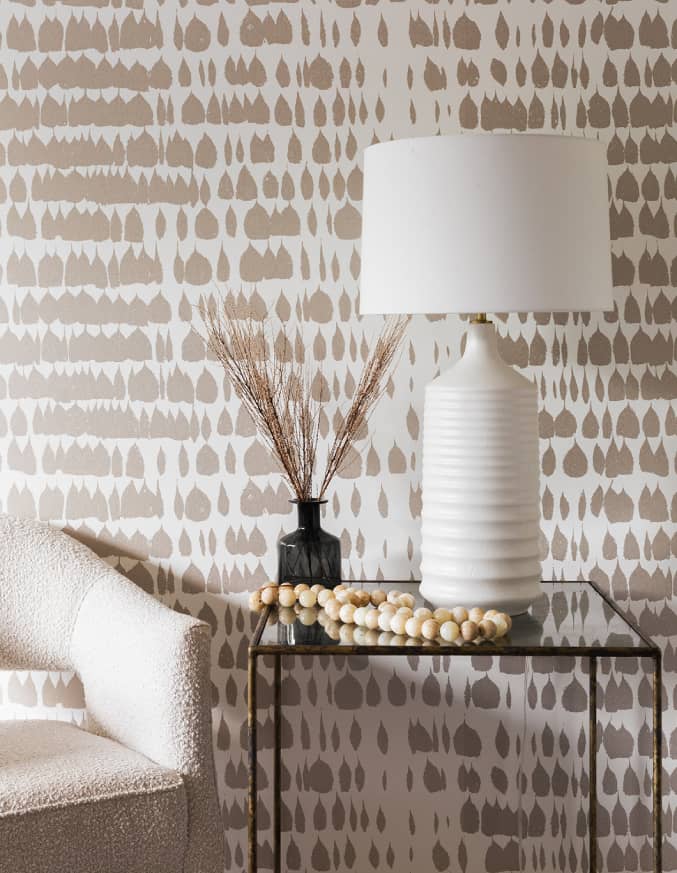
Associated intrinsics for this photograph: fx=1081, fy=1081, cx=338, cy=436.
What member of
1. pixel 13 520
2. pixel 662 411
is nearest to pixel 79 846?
pixel 13 520

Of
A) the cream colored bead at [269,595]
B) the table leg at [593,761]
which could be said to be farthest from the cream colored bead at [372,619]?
the table leg at [593,761]

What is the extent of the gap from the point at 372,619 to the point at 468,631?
168mm

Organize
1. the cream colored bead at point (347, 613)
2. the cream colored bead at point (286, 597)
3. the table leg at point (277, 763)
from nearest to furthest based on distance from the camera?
the cream colored bead at point (347, 613)
the cream colored bead at point (286, 597)
the table leg at point (277, 763)

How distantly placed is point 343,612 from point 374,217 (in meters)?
0.68

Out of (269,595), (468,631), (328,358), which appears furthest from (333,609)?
(328,358)

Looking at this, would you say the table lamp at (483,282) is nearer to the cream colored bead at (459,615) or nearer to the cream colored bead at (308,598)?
the cream colored bead at (459,615)

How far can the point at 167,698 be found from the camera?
1775 millimetres

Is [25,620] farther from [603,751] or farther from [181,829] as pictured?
[603,751]

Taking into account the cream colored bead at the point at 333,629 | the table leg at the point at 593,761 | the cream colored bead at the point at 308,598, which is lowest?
the table leg at the point at 593,761

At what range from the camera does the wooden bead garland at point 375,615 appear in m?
1.73

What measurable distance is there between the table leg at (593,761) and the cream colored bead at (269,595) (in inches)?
26.0

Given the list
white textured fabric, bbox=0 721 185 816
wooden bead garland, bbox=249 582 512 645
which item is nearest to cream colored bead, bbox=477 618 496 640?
wooden bead garland, bbox=249 582 512 645

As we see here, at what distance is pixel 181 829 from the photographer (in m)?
1.74

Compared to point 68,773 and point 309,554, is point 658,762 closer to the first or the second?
point 309,554
